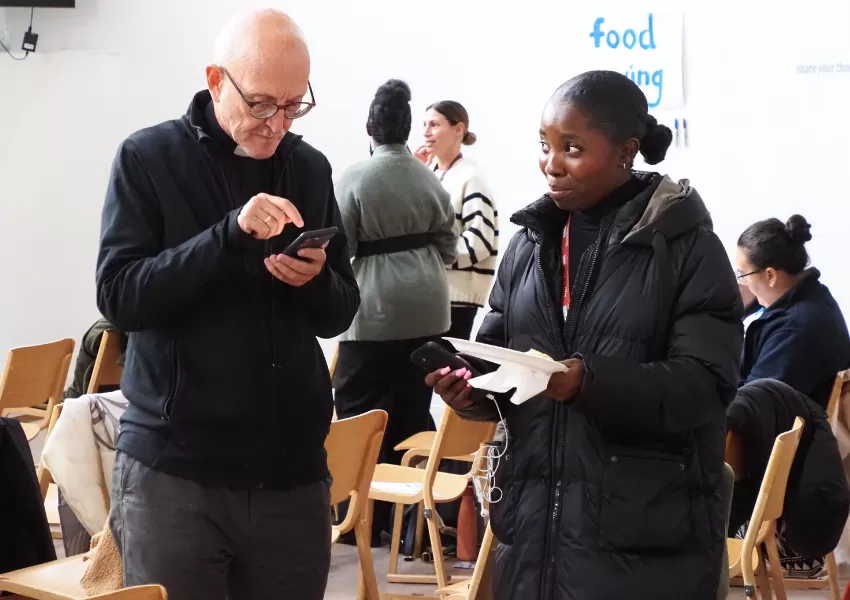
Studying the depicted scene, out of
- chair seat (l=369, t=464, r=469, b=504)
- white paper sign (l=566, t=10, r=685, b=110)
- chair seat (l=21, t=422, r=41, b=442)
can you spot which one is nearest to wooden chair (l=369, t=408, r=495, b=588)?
chair seat (l=369, t=464, r=469, b=504)

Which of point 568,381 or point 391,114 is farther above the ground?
point 391,114

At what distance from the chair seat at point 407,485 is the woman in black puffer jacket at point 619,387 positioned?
6.51 ft

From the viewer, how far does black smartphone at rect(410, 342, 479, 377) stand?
1790 mm

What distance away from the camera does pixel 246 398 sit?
6.05ft

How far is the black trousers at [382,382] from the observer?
437cm

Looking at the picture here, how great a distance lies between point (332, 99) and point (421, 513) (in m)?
2.80

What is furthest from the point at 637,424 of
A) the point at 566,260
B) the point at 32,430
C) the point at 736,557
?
the point at 32,430

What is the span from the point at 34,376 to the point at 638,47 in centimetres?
352

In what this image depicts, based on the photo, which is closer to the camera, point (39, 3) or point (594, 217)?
point (594, 217)

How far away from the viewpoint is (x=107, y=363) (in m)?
4.49

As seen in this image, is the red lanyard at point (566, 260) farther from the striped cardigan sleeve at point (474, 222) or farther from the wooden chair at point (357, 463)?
the striped cardigan sleeve at point (474, 222)

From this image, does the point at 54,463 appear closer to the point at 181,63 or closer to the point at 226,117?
the point at 226,117

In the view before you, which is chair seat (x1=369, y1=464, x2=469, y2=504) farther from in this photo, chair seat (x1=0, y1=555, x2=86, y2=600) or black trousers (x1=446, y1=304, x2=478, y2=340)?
chair seat (x1=0, y1=555, x2=86, y2=600)

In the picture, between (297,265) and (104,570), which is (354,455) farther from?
(297,265)
